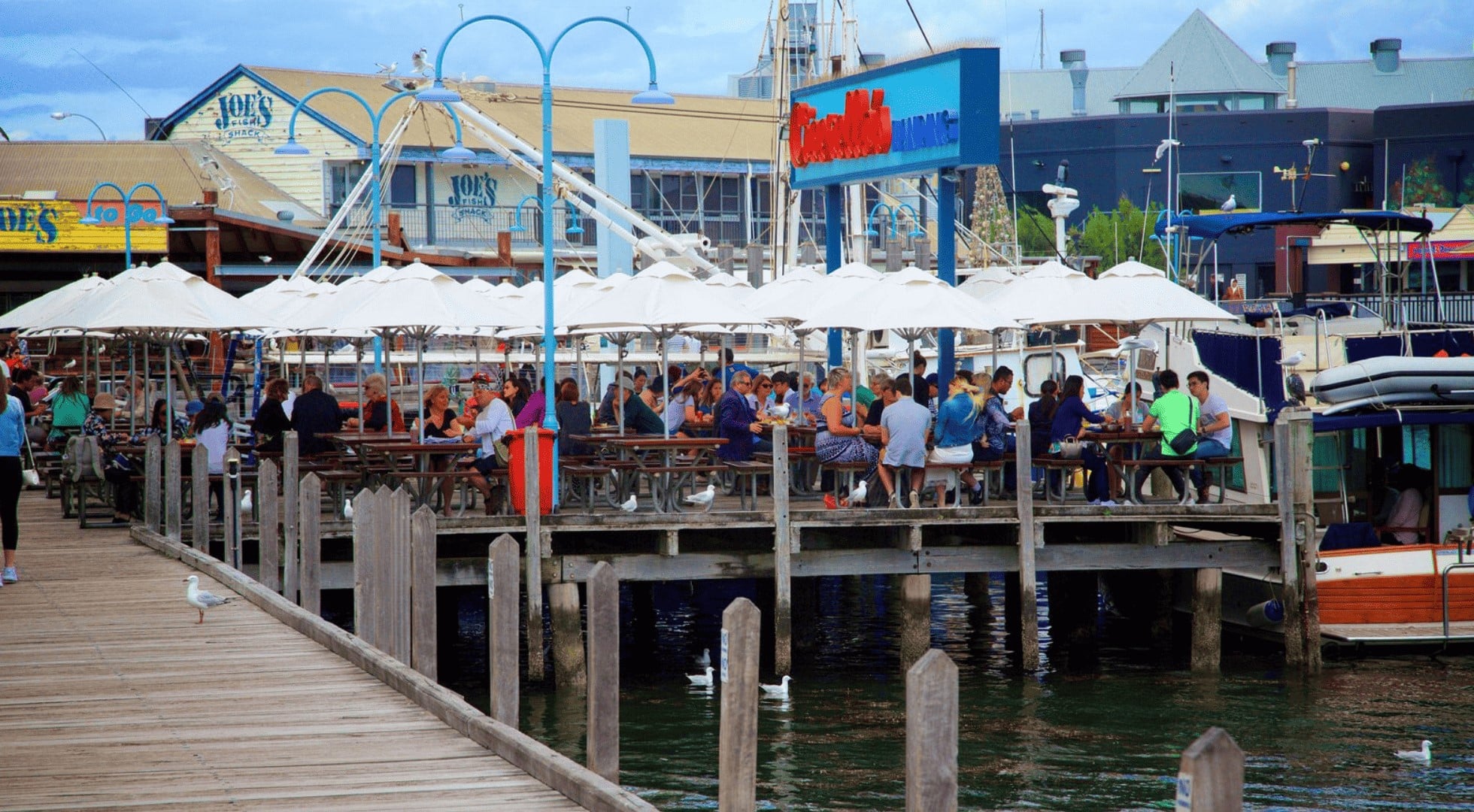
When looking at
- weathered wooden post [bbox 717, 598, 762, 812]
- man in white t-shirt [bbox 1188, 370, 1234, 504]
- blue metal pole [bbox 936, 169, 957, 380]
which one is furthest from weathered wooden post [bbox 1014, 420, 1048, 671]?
weathered wooden post [bbox 717, 598, 762, 812]

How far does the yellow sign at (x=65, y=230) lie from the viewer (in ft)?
137

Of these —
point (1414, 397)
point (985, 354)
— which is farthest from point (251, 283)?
point (1414, 397)

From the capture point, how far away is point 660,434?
21.2 meters

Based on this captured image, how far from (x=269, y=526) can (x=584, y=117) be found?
44.1 meters

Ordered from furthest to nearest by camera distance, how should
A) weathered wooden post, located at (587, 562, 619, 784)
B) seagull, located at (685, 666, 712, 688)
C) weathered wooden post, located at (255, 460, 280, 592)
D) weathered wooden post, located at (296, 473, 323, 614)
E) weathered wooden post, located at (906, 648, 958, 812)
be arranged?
seagull, located at (685, 666, 712, 688)
weathered wooden post, located at (255, 460, 280, 592)
weathered wooden post, located at (296, 473, 323, 614)
weathered wooden post, located at (587, 562, 619, 784)
weathered wooden post, located at (906, 648, 958, 812)

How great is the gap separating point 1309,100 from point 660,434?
6284cm

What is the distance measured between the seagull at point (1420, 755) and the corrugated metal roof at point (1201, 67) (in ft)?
198

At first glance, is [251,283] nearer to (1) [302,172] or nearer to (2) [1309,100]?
(1) [302,172]

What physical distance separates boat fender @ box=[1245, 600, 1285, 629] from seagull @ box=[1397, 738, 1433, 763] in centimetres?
427

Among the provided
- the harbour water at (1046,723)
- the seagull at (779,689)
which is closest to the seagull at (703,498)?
the seagull at (779,689)

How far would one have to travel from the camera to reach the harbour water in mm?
14914

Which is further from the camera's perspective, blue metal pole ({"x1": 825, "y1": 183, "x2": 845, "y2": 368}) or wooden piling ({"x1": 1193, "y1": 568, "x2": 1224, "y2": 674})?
blue metal pole ({"x1": 825, "y1": 183, "x2": 845, "y2": 368})

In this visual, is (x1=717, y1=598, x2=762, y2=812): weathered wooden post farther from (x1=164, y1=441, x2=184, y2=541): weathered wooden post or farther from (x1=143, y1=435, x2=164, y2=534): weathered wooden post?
(x1=143, y1=435, x2=164, y2=534): weathered wooden post

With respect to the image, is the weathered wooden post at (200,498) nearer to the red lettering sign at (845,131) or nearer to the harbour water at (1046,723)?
the harbour water at (1046,723)
